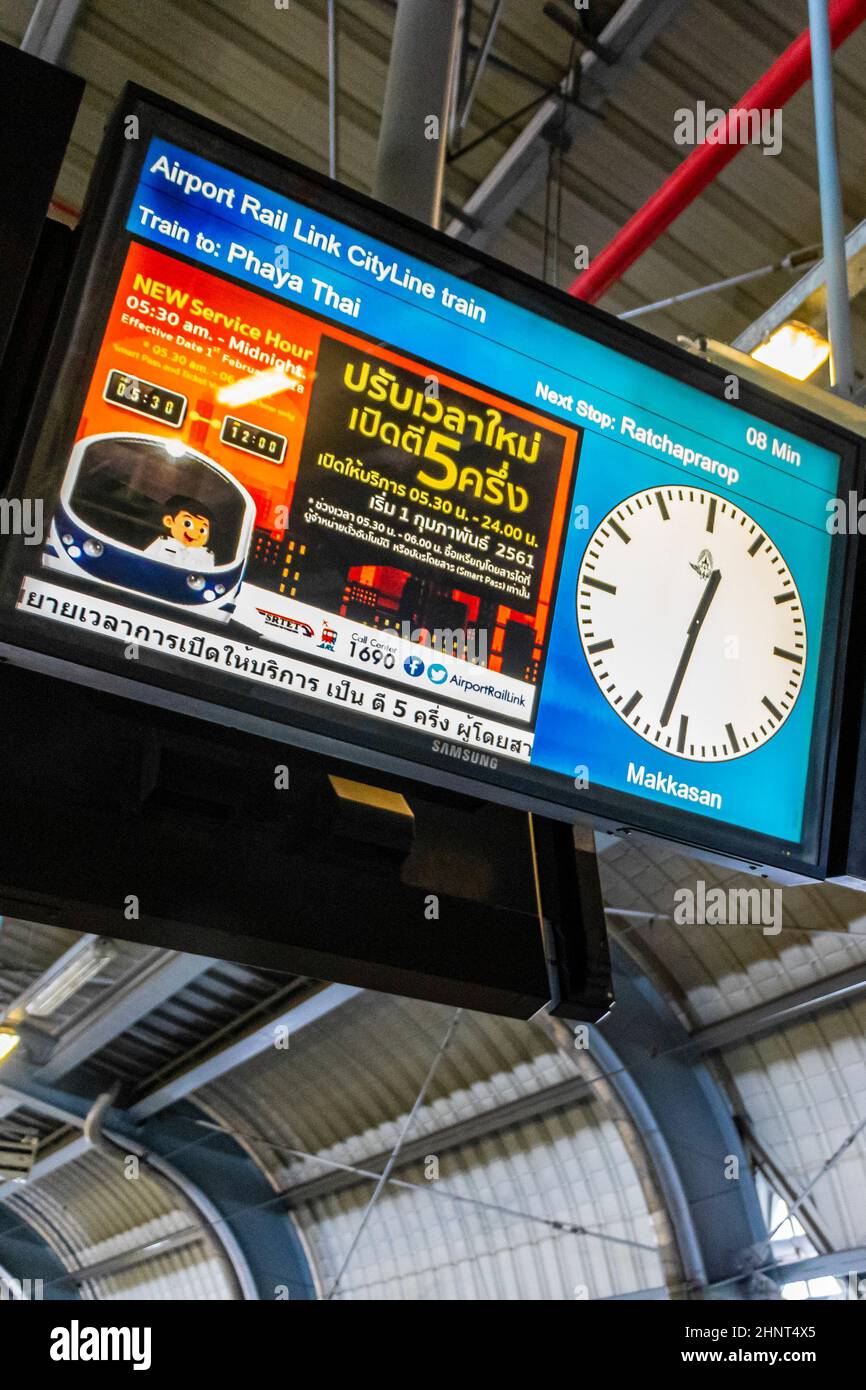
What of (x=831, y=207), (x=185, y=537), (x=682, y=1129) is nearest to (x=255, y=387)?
(x=185, y=537)

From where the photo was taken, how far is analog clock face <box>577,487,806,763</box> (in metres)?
2.97

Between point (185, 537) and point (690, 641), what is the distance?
1.17 meters

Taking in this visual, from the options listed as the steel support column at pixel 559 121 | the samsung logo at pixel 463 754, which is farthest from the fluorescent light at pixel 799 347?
the samsung logo at pixel 463 754

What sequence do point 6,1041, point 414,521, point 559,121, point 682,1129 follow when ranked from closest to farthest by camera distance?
point 414,521 < point 559,121 < point 682,1129 < point 6,1041

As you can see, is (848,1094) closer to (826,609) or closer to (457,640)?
Result: (826,609)

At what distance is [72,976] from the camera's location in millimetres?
14766

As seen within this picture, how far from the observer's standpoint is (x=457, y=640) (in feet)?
9.07

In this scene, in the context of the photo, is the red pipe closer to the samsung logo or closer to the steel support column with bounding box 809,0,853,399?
the steel support column with bounding box 809,0,853,399

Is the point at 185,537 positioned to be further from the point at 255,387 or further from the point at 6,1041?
the point at 6,1041

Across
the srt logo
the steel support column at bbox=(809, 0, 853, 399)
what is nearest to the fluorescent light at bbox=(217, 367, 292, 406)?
the srt logo

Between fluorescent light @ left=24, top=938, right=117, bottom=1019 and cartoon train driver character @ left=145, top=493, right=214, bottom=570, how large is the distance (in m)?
11.6

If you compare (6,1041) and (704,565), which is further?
(6,1041)

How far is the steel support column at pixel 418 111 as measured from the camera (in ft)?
12.8
